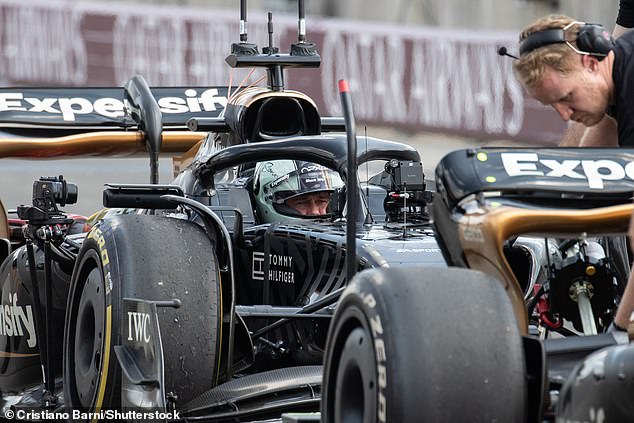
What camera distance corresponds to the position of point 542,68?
4211mm

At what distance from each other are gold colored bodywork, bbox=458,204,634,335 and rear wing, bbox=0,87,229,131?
3.85m

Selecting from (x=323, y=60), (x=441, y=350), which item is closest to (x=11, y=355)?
(x=441, y=350)

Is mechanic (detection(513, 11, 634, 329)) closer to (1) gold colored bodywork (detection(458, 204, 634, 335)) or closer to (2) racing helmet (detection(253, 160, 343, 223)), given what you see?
(1) gold colored bodywork (detection(458, 204, 634, 335))

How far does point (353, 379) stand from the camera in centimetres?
A: 407

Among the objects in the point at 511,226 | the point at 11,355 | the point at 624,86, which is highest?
the point at 624,86

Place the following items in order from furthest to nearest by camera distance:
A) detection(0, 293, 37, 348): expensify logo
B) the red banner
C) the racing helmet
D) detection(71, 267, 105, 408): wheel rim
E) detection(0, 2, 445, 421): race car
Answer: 1. the red banner
2. detection(0, 293, 37, 348): expensify logo
3. the racing helmet
4. detection(71, 267, 105, 408): wheel rim
5. detection(0, 2, 445, 421): race car

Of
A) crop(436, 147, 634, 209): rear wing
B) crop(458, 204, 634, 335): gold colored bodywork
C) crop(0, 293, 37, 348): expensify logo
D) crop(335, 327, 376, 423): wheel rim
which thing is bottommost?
crop(0, 293, 37, 348): expensify logo

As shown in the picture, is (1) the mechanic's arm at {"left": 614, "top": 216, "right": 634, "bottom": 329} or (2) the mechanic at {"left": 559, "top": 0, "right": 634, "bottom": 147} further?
(2) the mechanic at {"left": 559, "top": 0, "right": 634, "bottom": 147}

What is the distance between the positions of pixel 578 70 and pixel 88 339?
262 cm

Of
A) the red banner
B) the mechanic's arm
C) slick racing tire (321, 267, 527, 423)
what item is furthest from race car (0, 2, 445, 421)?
the red banner

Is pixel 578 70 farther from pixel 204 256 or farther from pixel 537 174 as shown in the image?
pixel 204 256

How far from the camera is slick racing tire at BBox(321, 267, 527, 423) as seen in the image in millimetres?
3602

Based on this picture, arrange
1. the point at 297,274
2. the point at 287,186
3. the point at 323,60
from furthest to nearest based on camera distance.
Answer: the point at 323,60, the point at 287,186, the point at 297,274

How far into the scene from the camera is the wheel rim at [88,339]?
5.70 metres
